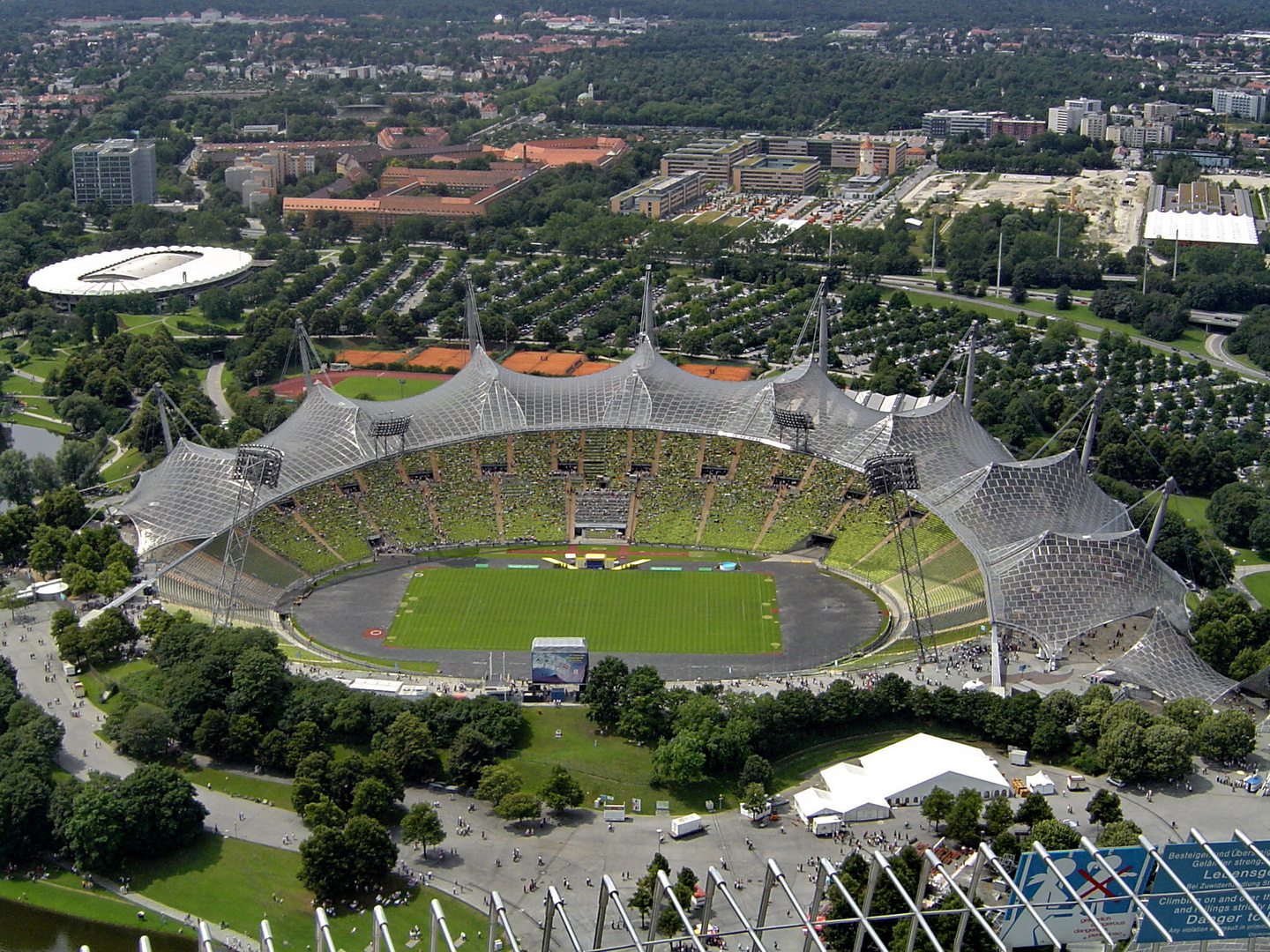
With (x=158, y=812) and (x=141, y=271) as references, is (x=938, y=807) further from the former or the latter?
(x=141, y=271)

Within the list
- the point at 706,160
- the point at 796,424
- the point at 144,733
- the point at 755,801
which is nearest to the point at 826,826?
the point at 755,801

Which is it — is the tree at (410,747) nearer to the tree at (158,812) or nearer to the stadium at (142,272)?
the tree at (158,812)

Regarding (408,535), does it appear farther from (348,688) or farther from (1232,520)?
(1232,520)

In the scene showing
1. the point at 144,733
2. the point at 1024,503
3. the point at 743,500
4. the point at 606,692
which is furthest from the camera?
the point at 743,500

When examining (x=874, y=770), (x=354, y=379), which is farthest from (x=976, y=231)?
(x=874, y=770)

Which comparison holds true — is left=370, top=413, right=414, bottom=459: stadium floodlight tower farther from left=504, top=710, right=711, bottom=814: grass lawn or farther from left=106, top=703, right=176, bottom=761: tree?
left=106, top=703, right=176, bottom=761: tree

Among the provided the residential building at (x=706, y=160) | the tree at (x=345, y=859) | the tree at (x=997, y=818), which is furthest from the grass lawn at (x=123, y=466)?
the residential building at (x=706, y=160)
